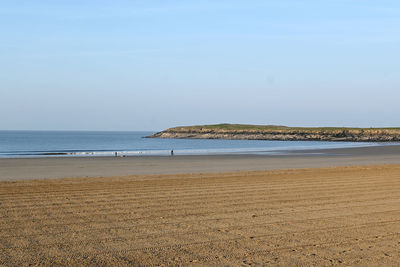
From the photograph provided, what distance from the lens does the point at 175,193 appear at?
1354 cm

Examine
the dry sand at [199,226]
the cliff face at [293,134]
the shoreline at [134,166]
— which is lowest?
the shoreline at [134,166]

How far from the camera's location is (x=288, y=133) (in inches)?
5236

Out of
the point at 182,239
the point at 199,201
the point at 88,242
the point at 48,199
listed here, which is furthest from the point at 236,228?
the point at 48,199

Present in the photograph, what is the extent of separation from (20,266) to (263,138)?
422 feet

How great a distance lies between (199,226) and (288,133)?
127m

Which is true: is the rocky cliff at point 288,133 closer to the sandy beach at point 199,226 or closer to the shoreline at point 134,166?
the shoreline at point 134,166

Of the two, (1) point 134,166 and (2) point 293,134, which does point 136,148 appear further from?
(2) point 293,134

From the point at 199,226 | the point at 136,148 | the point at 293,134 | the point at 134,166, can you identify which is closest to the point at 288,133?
the point at 293,134

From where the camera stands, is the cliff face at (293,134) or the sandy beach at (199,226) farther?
the cliff face at (293,134)

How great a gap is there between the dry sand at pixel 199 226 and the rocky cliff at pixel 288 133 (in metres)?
99.5

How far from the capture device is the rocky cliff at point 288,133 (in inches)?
4473

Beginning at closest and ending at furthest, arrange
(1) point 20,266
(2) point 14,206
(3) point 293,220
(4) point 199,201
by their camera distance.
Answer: (1) point 20,266 → (3) point 293,220 → (2) point 14,206 → (4) point 199,201

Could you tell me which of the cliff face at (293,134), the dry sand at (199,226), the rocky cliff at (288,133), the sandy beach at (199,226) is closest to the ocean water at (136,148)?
the cliff face at (293,134)

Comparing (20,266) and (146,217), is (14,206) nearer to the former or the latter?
(146,217)
